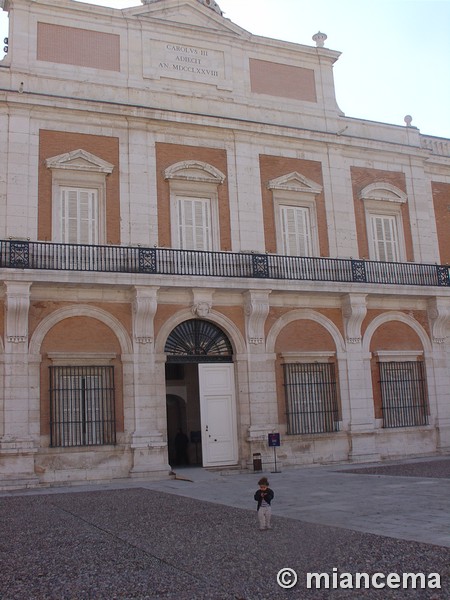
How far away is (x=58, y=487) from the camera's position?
53.2 feet

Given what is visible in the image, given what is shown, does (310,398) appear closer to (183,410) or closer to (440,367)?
(440,367)

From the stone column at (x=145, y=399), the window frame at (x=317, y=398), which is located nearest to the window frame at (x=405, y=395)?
the window frame at (x=317, y=398)

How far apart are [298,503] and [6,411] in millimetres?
7816

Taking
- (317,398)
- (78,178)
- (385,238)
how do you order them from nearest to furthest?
(78,178), (317,398), (385,238)

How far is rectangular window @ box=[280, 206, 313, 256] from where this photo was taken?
20547mm

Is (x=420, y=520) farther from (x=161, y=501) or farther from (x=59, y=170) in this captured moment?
(x=59, y=170)

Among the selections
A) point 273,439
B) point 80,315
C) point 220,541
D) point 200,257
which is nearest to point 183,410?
point 273,439

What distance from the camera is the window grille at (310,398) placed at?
19.4 metres

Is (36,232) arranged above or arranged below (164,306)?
above

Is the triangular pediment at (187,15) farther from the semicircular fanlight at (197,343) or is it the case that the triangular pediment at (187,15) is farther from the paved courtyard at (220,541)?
the paved courtyard at (220,541)

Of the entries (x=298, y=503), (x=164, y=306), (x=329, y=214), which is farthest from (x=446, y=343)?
(x=298, y=503)

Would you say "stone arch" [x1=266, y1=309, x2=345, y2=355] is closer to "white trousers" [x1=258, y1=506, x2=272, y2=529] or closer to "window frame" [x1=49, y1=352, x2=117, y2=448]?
"window frame" [x1=49, y1=352, x2=117, y2=448]

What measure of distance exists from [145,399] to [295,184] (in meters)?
8.13

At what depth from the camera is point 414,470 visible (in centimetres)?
1678
